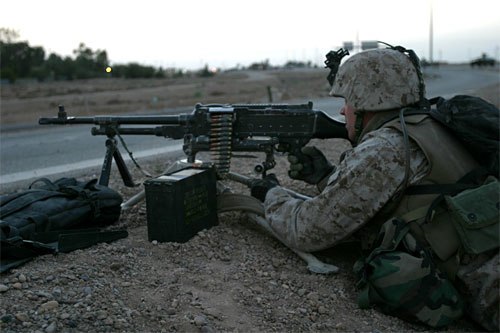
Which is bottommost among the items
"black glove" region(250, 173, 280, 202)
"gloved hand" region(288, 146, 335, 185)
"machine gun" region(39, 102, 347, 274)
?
"black glove" region(250, 173, 280, 202)

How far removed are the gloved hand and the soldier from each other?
0.70 m

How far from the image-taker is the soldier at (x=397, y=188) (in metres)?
2.90

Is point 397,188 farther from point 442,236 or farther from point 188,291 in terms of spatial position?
point 188,291

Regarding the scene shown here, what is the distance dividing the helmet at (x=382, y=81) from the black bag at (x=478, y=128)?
0.23 m

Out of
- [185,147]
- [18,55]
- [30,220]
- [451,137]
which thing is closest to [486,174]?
[451,137]

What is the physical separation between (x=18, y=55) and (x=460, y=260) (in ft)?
191

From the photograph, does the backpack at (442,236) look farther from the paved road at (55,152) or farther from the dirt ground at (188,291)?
the paved road at (55,152)

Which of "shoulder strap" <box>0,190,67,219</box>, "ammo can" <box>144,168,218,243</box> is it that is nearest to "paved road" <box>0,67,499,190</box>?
"shoulder strap" <box>0,190,67,219</box>

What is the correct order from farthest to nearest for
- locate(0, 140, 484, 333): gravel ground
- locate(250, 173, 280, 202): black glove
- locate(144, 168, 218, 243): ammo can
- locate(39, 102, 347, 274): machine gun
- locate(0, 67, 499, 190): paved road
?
locate(0, 67, 499, 190): paved road, locate(39, 102, 347, 274): machine gun, locate(250, 173, 280, 202): black glove, locate(144, 168, 218, 243): ammo can, locate(0, 140, 484, 333): gravel ground

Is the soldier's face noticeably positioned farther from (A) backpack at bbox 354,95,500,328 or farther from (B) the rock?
(B) the rock

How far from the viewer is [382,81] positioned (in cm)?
328

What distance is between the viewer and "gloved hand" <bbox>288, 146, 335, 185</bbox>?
4230 mm

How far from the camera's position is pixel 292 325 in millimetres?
2861

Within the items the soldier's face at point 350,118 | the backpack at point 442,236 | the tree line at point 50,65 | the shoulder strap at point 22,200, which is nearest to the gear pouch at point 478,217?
the backpack at point 442,236
